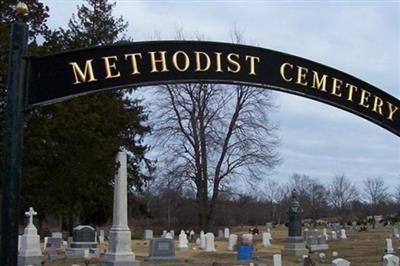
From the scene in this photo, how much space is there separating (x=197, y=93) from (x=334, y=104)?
37251 mm

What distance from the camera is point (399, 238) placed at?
3912 centimetres

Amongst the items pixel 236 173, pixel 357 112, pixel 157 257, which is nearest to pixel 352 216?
pixel 236 173

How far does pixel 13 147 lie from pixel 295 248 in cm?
2325

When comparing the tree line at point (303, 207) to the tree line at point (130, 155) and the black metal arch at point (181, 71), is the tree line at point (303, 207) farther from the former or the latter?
the black metal arch at point (181, 71)

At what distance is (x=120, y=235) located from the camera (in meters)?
18.9

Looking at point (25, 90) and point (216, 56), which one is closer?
point (25, 90)

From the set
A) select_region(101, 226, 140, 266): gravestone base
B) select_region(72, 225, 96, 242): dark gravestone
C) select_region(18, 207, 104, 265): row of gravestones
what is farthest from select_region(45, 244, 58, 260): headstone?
select_region(101, 226, 140, 266): gravestone base

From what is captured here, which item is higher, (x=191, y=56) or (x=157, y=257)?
(x=191, y=56)

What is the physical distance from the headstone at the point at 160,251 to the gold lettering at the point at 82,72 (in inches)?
749

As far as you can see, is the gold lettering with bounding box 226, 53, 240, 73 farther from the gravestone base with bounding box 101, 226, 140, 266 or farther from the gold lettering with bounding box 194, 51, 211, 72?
the gravestone base with bounding box 101, 226, 140, 266

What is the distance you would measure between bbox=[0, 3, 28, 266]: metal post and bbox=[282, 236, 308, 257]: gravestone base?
22963mm

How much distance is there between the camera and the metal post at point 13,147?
4.55 m

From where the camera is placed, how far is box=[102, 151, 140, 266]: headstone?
1853 cm

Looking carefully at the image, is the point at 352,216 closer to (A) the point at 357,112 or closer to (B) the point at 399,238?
(B) the point at 399,238
